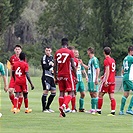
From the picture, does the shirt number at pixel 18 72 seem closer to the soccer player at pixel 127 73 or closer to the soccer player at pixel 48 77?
the soccer player at pixel 48 77

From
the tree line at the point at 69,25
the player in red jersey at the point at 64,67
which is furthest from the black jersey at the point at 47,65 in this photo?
the tree line at the point at 69,25

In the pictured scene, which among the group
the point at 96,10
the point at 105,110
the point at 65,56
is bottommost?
the point at 105,110

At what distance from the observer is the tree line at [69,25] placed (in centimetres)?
6656

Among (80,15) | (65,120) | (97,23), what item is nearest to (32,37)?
(80,15)

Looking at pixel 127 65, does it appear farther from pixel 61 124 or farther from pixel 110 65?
pixel 61 124

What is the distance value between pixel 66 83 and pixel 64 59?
0.67m

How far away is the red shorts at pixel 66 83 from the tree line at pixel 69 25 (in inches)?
1830

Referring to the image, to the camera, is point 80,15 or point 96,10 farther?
point 80,15

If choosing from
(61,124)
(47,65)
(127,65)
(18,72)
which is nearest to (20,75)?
(18,72)

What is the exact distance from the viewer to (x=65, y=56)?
60.4 ft

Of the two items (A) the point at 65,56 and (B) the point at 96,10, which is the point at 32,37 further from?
(A) the point at 65,56

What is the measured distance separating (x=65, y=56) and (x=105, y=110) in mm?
4471

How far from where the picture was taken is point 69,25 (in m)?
75.1

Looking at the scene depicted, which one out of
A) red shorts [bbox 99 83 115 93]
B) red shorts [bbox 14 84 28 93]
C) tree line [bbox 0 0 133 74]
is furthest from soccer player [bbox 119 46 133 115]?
tree line [bbox 0 0 133 74]
